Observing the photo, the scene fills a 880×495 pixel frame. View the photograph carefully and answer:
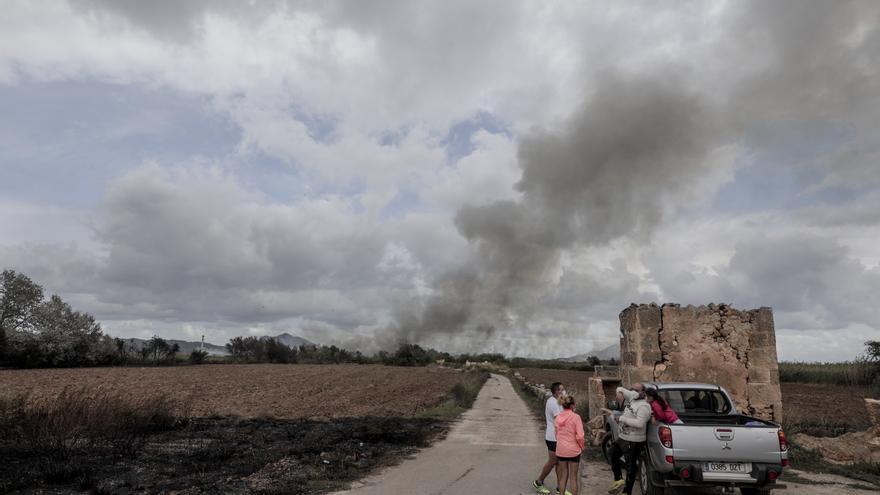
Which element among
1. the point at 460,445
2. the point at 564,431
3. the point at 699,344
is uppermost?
the point at 699,344

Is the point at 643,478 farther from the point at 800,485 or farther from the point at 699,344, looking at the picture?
the point at 699,344

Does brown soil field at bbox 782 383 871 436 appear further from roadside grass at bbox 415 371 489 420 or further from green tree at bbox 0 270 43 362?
green tree at bbox 0 270 43 362

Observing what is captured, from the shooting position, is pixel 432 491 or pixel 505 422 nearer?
pixel 432 491

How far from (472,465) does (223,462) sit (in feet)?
17.3

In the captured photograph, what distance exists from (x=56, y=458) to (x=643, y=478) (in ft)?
36.2

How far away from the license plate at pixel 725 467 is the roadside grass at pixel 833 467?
4.09 m

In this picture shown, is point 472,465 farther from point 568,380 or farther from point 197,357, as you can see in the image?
point 197,357

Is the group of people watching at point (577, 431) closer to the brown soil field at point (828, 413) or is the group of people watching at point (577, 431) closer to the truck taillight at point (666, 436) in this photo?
the truck taillight at point (666, 436)

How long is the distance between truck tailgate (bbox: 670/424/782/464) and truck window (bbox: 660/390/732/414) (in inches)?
85.9

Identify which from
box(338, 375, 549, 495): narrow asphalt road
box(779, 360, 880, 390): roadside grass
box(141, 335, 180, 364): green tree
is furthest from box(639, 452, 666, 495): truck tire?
box(141, 335, 180, 364): green tree

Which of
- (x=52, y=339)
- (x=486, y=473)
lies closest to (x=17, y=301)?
(x=52, y=339)

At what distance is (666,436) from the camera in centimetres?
828

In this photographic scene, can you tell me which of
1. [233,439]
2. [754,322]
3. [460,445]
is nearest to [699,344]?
[754,322]

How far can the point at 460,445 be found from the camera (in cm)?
1548
